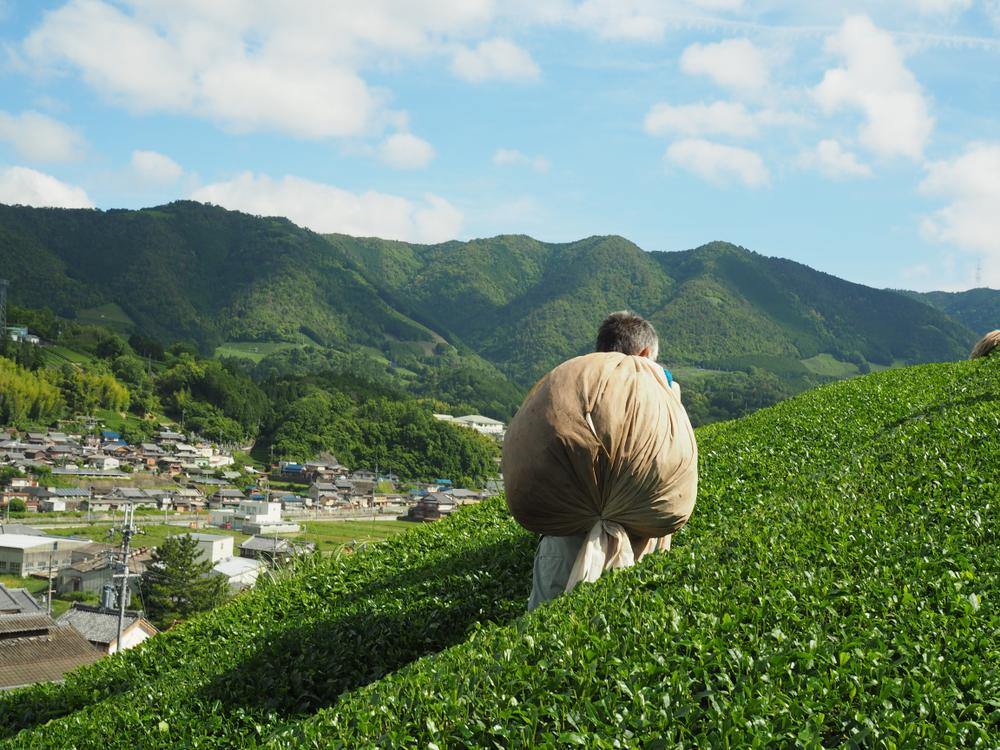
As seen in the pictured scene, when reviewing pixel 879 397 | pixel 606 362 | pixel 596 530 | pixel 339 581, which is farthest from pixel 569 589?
pixel 879 397

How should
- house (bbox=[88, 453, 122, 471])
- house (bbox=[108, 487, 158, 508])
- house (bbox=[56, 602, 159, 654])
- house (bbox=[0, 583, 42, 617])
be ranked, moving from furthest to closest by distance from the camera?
1. house (bbox=[88, 453, 122, 471])
2. house (bbox=[108, 487, 158, 508])
3. house (bbox=[56, 602, 159, 654])
4. house (bbox=[0, 583, 42, 617])

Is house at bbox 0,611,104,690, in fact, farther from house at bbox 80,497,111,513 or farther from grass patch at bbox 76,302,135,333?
grass patch at bbox 76,302,135,333

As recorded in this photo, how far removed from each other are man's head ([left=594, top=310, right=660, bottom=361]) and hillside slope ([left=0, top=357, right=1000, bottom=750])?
119 centimetres

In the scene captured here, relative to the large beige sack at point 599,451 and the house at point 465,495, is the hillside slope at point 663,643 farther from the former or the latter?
the house at point 465,495

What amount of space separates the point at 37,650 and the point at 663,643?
80.0 ft

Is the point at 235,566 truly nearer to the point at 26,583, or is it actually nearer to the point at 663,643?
the point at 26,583

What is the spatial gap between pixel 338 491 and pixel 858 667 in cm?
9364

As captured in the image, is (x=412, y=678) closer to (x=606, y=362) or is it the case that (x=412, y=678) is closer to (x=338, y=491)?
(x=606, y=362)

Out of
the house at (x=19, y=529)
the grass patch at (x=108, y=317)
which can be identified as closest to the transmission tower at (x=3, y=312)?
the grass patch at (x=108, y=317)

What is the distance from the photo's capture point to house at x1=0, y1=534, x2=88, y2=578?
2037 inches

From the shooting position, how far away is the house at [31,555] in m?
51.8

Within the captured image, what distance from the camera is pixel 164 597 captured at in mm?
41812

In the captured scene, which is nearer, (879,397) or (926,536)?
(926,536)

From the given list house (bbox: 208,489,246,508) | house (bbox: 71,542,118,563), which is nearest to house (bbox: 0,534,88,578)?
house (bbox: 71,542,118,563)
